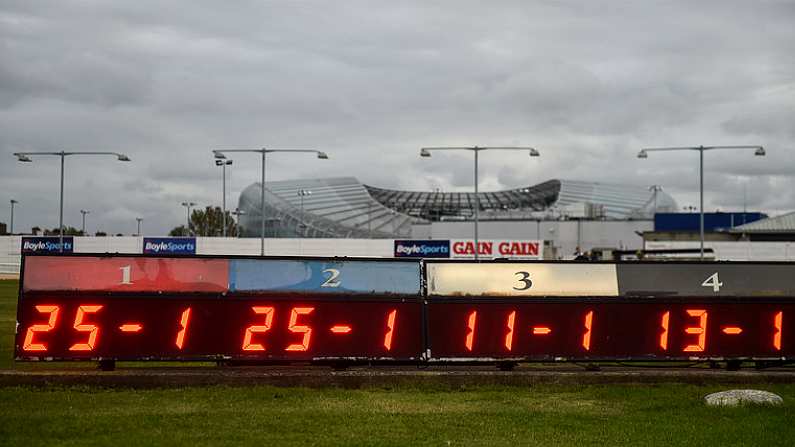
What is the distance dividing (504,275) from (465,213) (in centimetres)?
14123

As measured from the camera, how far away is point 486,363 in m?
13.6

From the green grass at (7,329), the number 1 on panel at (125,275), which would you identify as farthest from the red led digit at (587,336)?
the green grass at (7,329)

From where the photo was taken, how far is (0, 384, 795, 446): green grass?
9.62 m

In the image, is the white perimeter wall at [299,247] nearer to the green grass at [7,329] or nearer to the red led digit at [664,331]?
the green grass at [7,329]

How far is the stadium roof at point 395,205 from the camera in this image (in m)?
130

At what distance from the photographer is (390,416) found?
429 inches

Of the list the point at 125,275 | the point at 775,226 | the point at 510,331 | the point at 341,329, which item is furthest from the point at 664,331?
the point at 775,226

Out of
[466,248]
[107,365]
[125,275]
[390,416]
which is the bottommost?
[390,416]

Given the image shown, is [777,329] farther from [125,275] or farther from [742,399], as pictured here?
[125,275]

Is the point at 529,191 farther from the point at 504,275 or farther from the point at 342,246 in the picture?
the point at 504,275

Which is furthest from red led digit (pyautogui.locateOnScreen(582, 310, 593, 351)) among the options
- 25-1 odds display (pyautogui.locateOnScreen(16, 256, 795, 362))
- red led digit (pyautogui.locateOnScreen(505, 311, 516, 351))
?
red led digit (pyautogui.locateOnScreen(505, 311, 516, 351))

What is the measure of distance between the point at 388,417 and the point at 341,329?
9.27ft

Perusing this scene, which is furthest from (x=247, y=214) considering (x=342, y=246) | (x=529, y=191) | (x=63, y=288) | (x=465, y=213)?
(x=63, y=288)

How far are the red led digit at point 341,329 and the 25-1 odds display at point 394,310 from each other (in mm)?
14
